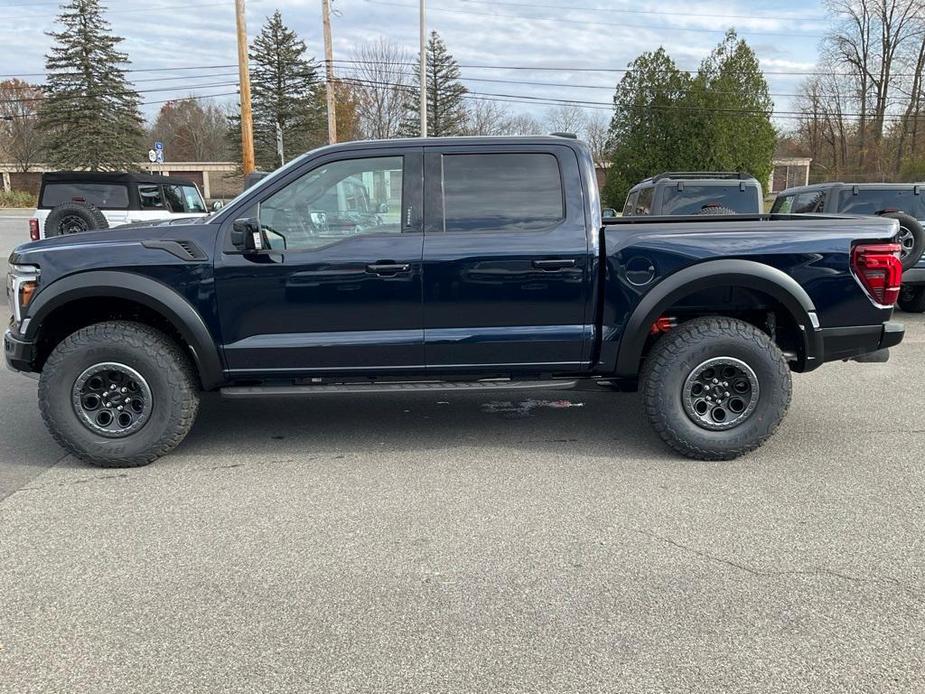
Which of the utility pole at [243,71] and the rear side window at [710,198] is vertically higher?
the utility pole at [243,71]

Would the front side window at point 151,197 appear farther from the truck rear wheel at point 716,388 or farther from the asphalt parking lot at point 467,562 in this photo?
the truck rear wheel at point 716,388

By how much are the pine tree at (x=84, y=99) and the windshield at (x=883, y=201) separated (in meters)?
45.0

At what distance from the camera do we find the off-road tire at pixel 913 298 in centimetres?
984

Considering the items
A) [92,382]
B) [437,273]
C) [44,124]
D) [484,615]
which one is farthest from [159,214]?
[44,124]

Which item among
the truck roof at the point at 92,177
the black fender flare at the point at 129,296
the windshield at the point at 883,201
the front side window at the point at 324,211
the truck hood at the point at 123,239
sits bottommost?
the black fender flare at the point at 129,296

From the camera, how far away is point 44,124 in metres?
44.4

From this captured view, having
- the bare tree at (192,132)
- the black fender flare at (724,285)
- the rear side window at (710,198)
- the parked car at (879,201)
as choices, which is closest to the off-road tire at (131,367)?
the black fender flare at (724,285)

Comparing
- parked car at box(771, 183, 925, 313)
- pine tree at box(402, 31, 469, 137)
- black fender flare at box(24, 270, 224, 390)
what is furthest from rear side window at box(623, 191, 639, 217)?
pine tree at box(402, 31, 469, 137)

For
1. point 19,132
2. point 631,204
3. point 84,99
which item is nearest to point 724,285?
point 631,204

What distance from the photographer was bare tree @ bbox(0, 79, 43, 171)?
6244 cm

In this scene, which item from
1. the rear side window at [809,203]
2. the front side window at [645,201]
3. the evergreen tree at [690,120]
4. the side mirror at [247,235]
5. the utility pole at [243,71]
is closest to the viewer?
the side mirror at [247,235]

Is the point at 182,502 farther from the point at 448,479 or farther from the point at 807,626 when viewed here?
the point at 807,626

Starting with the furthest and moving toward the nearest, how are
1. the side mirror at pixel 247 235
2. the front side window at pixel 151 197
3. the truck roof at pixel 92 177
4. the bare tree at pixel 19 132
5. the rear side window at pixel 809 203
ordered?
1. the bare tree at pixel 19 132
2. the front side window at pixel 151 197
3. the truck roof at pixel 92 177
4. the rear side window at pixel 809 203
5. the side mirror at pixel 247 235

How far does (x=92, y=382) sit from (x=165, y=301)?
0.75 metres
